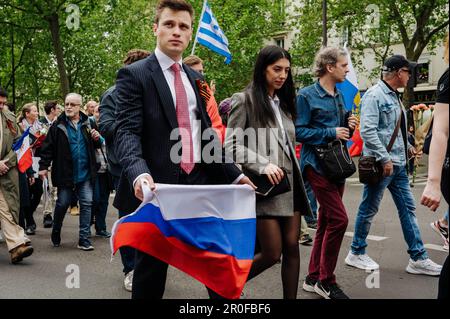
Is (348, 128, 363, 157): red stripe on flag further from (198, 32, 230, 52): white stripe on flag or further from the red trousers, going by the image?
(198, 32, 230, 52): white stripe on flag

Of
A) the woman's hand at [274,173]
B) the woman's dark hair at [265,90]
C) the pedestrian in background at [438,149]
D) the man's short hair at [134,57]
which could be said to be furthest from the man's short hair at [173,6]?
the man's short hair at [134,57]

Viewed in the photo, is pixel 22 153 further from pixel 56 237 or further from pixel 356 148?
pixel 356 148

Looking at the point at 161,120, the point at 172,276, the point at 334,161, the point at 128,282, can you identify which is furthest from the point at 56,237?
the point at 161,120

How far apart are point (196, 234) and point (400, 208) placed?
3022 mm

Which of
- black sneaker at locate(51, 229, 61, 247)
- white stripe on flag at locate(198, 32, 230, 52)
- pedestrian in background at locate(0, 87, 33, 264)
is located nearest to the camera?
pedestrian in background at locate(0, 87, 33, 264)

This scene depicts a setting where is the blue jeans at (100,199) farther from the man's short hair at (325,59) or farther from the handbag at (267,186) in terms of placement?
the handbag at (267,186)

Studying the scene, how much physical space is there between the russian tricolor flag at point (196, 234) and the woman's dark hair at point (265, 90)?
914 mm

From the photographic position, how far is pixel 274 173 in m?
3.38

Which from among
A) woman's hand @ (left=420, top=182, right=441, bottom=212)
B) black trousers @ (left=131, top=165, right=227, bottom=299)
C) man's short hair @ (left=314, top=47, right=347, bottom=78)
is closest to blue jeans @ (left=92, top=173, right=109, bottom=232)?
man's short hair @ (left=314, top=47, right=347, bottom=78)

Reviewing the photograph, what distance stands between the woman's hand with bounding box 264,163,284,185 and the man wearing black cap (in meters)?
1.84

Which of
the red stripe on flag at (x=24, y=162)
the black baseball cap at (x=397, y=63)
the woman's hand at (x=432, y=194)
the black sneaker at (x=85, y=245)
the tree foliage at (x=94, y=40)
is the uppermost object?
the tree foliage at (x=94, y=40)

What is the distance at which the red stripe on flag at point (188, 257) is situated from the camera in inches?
Result: 110

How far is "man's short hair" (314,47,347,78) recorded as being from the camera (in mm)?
4496

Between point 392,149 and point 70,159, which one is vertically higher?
point 392,149
